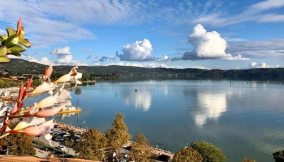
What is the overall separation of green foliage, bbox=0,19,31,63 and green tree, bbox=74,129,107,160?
24385mm

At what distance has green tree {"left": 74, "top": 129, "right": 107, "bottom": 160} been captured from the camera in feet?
82.8

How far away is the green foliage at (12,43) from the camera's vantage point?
0.66 m

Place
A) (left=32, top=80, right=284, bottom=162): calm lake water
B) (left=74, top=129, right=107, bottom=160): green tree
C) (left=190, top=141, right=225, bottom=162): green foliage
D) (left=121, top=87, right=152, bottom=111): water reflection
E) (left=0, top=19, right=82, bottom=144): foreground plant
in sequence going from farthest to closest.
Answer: (left=121, top=87, right=152, bottom=111): water reflection
(left=32, top=80, right=284, bottom=162): calm lake water
(left=190, top=141, right=225, bottom=162): green foliage
(left=74, top=129, right=107, bottom=160): green tree
(left=0, top=19, right=82, bottom=144): foreground plant

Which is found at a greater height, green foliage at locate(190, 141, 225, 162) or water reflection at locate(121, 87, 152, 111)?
green foliage at locate(190, 141, 225, 162)

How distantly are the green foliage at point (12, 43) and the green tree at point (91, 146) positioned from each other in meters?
24.4

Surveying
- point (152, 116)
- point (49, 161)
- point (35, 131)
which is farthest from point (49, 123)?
point (152, 116)

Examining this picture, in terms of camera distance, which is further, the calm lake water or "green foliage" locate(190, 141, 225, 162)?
the calm lake water

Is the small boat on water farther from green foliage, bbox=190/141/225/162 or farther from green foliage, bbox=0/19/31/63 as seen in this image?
green foliage, bbox=190/141/225/162

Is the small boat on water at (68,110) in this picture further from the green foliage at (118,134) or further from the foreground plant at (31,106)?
the green foliage at (118,134)

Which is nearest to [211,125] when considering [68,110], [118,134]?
[118,134]

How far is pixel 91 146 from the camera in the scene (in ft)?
86.5

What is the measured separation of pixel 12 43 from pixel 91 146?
2625 centimetres

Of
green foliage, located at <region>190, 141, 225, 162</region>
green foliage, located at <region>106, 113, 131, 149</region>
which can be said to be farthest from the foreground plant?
green foliage, located at <region>106, 113, 131, 149</region>

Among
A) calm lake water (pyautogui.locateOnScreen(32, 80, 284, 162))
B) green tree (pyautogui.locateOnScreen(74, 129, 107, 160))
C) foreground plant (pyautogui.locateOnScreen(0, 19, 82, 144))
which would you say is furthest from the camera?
calm lake water (pyautogui.locateOnScreen(32, 80, 284, 162))
